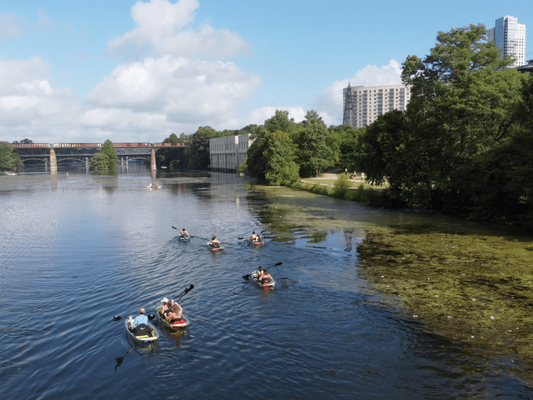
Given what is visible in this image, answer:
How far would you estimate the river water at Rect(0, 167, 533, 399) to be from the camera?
15.8 metres

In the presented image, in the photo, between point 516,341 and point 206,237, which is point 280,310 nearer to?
point 516,341

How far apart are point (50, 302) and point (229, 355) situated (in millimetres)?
12559

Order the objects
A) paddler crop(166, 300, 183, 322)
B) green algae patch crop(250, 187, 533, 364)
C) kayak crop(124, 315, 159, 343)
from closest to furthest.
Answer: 1. kayak crop(124, 315, 159, 343)
2. green algae patch crop(250, 187, 533, 364)
3. paddler crop(166, 300, 183, 322)

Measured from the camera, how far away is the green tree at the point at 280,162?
338 ft

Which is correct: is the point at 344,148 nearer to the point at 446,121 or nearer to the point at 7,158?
the point at 446,121

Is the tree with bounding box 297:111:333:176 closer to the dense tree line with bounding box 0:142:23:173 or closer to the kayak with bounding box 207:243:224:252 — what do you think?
the kayak with bounding box 207:243:224:252

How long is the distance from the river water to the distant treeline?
16583 mm

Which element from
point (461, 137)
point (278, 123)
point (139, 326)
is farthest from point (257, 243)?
point (278, 123)

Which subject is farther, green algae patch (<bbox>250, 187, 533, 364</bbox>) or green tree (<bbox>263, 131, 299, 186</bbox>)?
green tree (<bbox>263, 131, 299, 186</bbox>)

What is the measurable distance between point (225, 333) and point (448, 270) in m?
16.5

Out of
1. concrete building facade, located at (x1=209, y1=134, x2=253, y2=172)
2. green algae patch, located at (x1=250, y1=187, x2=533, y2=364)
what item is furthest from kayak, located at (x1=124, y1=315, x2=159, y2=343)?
concrete building facade, located at (x1=209, y1=134, x2=253, y2=172)

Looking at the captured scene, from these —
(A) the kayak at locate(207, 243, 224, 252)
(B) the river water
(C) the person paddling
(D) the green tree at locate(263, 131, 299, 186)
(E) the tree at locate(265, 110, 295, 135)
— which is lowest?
(B) the river water

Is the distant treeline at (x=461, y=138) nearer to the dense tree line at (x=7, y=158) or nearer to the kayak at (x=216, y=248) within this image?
the kayak at (x=216, y=248)

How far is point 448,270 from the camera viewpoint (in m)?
28.8
